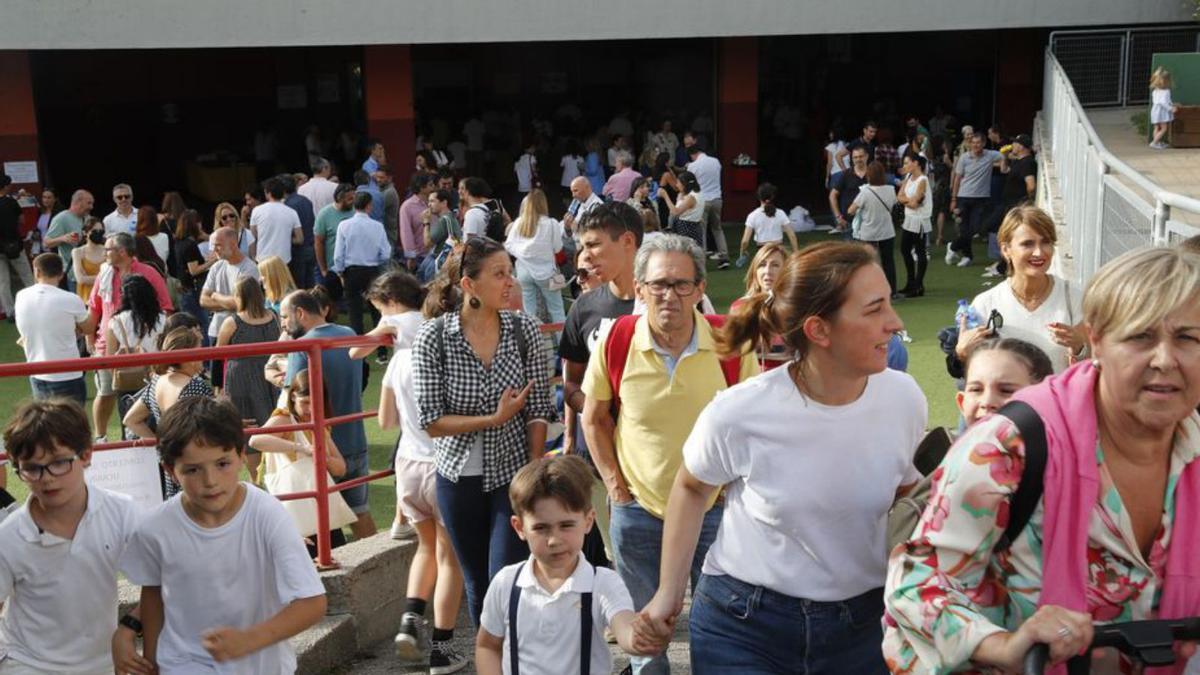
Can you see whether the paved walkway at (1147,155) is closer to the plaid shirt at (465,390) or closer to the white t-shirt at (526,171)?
the white t-shirt at (526,171)

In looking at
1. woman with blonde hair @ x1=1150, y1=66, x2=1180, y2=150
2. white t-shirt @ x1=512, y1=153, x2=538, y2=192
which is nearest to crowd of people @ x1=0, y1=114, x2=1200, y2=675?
woman with blonde hair @ x1=1150, y1=66, x2=1180, y2=150

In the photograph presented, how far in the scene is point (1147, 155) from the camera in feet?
65.0

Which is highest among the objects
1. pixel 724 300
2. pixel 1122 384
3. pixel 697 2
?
pixel 697 2

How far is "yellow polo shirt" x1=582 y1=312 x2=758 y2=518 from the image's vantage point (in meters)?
4.73

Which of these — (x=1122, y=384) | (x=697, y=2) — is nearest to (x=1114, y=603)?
(x=1122, y=384)

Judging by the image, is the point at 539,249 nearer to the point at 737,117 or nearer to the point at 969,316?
the point at 969,316

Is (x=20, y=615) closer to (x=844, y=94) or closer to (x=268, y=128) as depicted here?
(x=268, y=128)

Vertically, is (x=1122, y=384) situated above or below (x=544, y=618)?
above

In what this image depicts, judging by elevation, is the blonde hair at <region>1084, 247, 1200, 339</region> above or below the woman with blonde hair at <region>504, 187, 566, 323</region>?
above

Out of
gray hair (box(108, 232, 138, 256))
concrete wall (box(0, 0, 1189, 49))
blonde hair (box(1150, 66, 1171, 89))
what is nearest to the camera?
gray hair (box(108, 232, 138, 256))

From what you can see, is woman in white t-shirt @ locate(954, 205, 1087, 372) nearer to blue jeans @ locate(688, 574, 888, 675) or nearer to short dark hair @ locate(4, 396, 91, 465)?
blue jeans @ locate(688, 574, 888, 675)

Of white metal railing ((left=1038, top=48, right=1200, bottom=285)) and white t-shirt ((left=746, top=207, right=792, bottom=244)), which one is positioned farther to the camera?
white t-shirt ((left=746, top=207, right=792, bottom=244))

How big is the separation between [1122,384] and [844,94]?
27920 mm

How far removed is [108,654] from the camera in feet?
15.3
